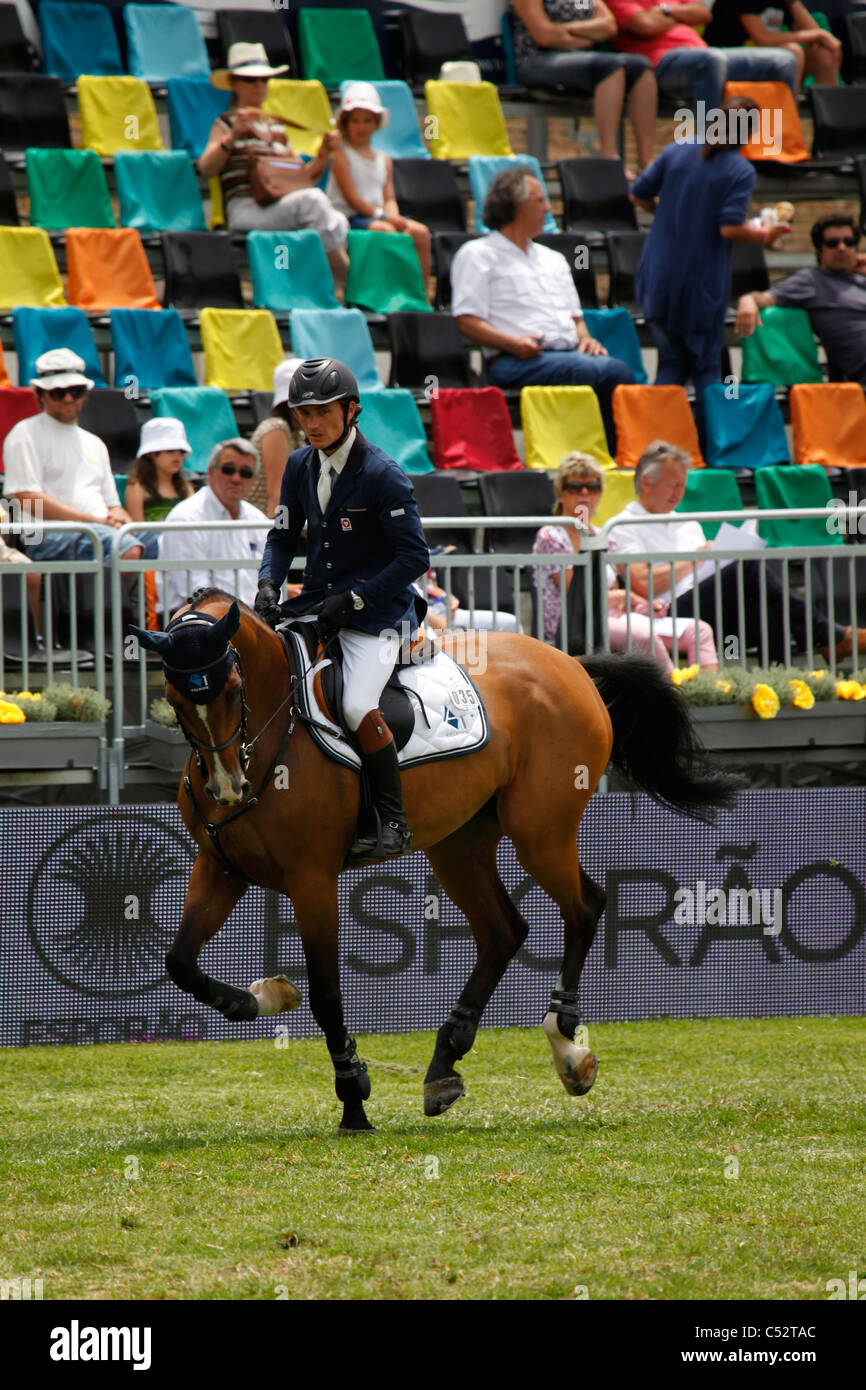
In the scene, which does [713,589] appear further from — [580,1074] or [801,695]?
[580,1074]

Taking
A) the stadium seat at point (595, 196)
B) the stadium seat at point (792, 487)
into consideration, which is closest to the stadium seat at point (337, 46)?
the stadium seat at point (595, 196)

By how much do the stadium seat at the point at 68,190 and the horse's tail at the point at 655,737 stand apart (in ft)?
25.4

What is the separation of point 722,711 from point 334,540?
367cm

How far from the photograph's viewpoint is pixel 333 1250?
15.9ft

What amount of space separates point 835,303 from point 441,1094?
9.61m

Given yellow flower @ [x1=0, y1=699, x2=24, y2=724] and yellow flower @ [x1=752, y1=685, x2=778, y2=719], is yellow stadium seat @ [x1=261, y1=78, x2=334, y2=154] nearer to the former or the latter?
yellow flower @ [x1=752, y1=685, x2=778, y2=719]

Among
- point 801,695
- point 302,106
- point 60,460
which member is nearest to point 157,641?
point 801,695

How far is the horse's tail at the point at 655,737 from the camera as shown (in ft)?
26.3

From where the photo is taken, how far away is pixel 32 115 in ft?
47.4

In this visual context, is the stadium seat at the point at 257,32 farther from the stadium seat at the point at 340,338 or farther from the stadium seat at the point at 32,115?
the stadium seat at the point at 340,338

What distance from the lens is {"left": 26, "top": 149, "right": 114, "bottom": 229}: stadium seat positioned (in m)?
13.9
